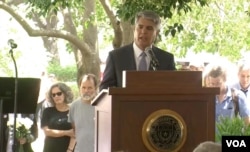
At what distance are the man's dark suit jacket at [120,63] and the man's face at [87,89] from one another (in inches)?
73.1

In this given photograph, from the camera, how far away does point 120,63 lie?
137 inches

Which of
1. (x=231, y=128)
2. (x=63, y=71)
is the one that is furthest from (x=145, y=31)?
(x=63, y=71)

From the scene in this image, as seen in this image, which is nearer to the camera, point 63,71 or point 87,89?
point 87,89

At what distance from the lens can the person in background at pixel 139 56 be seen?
343 centimetres

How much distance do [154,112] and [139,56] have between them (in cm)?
68

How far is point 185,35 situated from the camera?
1020 cm

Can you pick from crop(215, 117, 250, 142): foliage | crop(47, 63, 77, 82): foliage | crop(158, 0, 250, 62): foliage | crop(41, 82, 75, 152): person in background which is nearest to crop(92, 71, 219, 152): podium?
crop(215, 117, 250, 142): foliage

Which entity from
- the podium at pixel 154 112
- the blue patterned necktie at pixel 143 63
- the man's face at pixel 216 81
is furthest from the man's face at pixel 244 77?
the podium at pixel 154 112

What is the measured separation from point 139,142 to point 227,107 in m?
2.32

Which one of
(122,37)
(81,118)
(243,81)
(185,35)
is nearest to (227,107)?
(243,81)

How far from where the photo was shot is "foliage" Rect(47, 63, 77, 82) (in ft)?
57.9

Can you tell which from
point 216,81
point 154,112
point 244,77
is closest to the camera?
point 154,112

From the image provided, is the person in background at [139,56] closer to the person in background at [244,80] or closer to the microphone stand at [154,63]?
the microphone stand at [154,63]

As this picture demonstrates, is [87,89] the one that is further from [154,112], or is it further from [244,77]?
[154,112]
